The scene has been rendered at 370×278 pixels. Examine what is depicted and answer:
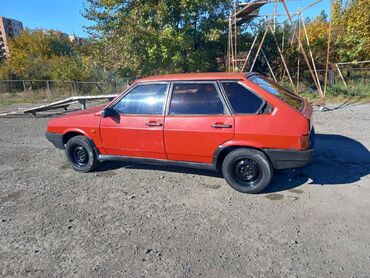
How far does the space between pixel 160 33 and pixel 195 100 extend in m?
9.43

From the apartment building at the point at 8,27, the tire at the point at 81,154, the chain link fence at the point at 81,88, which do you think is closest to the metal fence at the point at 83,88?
the chain link fence at the point at 81,88

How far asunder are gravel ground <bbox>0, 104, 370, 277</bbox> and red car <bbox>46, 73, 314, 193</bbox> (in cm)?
45

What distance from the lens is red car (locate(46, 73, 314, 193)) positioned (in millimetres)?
3531

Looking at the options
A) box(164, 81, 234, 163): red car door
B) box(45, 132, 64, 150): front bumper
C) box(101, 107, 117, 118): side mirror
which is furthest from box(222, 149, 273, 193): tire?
box(45, 132, 64, 150): front bumper

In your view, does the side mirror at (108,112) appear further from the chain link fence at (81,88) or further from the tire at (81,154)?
the chain link fence at (81,88)

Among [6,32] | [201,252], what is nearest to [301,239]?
[201,252]

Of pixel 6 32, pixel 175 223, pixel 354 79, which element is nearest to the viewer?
pixel 175 223

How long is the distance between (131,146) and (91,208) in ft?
3.78

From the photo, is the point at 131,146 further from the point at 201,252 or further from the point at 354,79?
the point at 354,79

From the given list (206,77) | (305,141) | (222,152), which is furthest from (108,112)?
(305,141)

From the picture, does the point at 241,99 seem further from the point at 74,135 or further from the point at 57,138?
the point at 57,138

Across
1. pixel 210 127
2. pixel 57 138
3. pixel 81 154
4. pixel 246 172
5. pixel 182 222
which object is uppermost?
pixel 210 127

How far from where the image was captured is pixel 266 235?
9.53ft

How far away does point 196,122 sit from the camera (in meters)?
3.84
